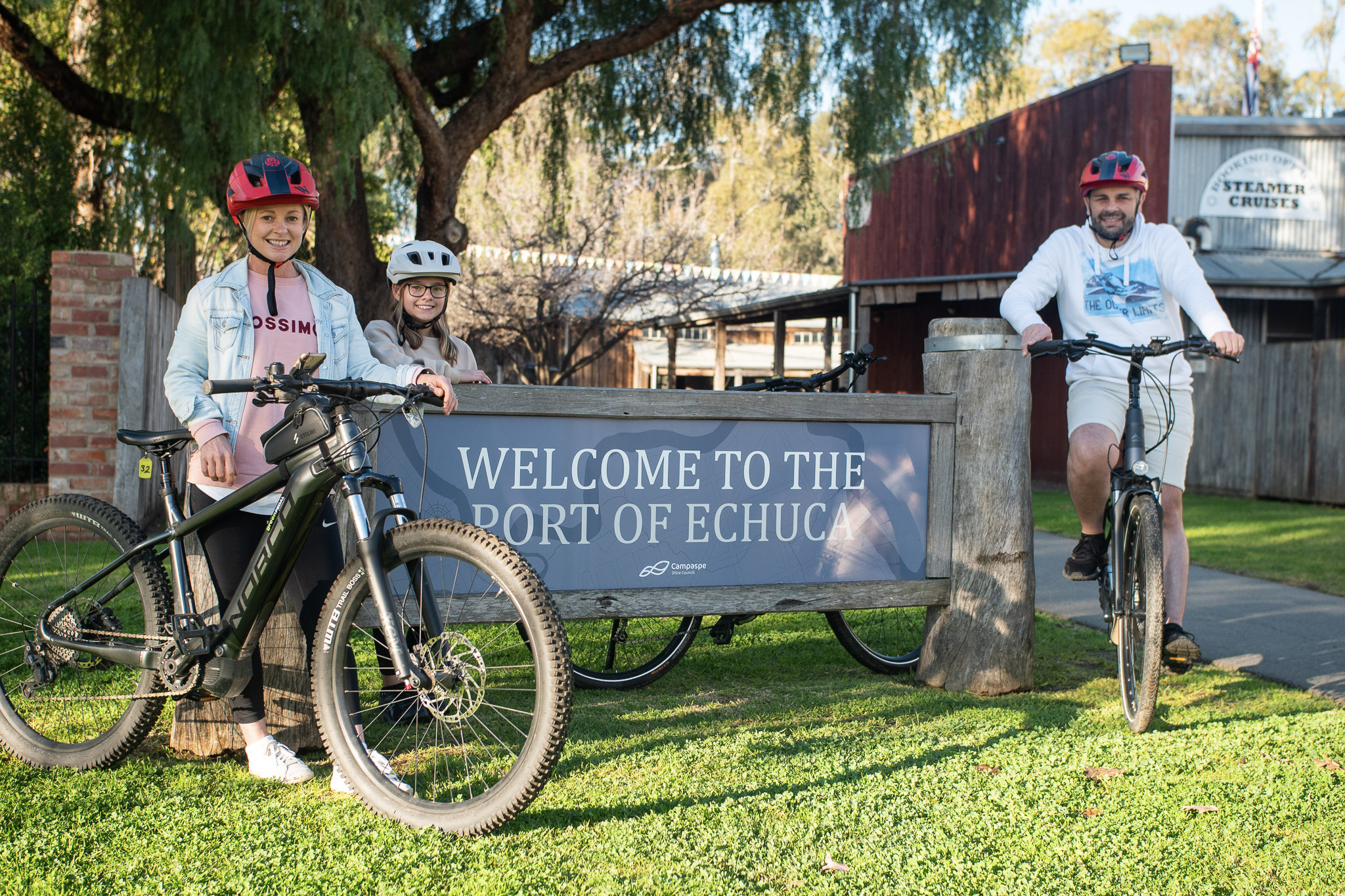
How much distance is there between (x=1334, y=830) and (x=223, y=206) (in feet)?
26.9

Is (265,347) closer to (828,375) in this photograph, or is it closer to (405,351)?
(405,351)

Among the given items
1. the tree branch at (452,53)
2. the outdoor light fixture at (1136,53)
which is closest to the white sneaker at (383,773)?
the tree branch at (452,53)

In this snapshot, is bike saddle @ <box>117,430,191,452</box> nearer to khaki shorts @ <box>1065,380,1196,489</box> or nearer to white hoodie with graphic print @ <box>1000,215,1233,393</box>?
white hoodie with graphic print @ <box>1000,215,1233,393</box>

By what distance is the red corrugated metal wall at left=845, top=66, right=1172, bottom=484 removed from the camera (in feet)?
49.1

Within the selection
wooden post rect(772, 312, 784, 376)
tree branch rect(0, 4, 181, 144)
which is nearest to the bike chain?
tree branch rect(0, 4, 181, 144)

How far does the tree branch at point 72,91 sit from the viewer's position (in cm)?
802

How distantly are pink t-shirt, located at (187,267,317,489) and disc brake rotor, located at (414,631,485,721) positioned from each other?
880 mm

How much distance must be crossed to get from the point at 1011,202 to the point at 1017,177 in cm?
38

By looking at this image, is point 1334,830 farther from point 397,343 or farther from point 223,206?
point 223,206

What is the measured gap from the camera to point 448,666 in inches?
107

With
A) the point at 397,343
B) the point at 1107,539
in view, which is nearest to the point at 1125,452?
the point at 1107,539

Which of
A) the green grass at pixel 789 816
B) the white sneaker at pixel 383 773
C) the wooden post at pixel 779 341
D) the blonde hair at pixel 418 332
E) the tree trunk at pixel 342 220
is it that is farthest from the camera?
the wooden post at pixel 779 341

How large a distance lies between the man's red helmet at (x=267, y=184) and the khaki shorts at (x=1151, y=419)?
3.01 m

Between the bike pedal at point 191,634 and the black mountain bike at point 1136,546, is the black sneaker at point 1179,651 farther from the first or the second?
the bike pedal at point 191,634
